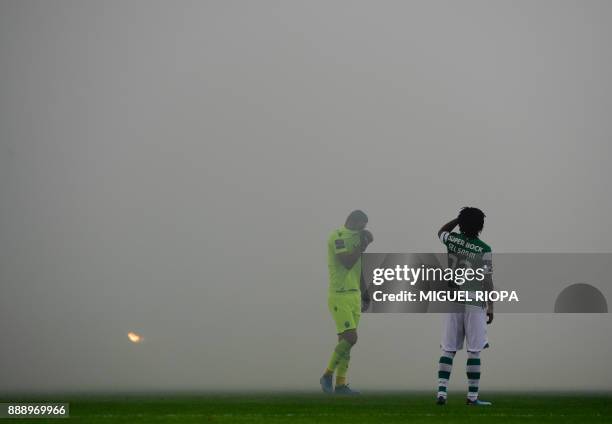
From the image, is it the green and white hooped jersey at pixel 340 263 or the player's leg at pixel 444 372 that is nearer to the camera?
the player's leg at pixel 444 372

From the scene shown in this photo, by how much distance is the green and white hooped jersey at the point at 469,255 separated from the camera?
11.6m

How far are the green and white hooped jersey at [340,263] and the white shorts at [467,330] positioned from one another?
1.89 meters

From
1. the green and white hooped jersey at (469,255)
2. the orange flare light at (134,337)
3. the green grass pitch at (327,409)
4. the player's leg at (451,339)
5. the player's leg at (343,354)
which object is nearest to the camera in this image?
the green grass pitch at (327,409)

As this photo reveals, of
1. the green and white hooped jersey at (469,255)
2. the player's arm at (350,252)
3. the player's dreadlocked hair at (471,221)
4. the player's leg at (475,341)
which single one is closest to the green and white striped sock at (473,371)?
the player's leg at (475,341)

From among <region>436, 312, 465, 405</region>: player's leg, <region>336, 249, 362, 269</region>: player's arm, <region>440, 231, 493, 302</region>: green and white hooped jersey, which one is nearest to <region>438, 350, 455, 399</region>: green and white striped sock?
<region>436, 312, 465, 405</region>: player's leg

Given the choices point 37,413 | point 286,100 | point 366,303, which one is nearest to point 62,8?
point 286,100

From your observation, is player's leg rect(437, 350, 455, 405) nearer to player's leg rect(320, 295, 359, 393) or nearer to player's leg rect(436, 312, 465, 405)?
player's leg rect(436, 312, 465, 405)

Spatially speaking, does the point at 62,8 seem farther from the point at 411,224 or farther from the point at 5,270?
the point at 411,224

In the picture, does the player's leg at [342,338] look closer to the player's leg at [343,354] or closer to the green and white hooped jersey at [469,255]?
the player's leg at [343,354]

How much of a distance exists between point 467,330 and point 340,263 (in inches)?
88.0

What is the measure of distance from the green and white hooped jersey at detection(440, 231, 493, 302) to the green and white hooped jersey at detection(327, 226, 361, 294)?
6.41 ft

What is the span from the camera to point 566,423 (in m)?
9.98

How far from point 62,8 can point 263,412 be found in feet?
30.2

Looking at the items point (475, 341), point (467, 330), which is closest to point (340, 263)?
point (467, 330)
